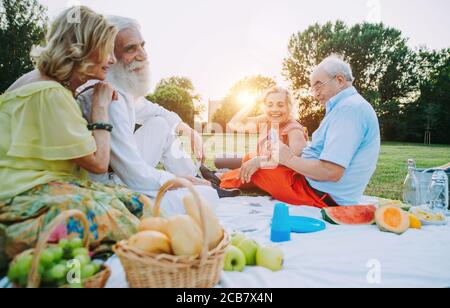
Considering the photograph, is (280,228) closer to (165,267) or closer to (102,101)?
(165,267)

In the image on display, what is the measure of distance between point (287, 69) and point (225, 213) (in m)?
35.1

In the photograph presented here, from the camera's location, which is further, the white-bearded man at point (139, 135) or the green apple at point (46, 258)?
the white-bearded man at point (139, 135)

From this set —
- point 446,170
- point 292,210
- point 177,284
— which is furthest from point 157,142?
point 446,170

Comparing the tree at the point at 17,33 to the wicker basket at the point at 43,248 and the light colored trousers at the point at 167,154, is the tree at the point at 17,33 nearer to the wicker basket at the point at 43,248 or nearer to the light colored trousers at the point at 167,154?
the light colored trousers at the point at 167,154

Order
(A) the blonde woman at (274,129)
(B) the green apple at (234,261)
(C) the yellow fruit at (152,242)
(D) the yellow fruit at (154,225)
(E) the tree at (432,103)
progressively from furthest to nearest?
1. (E) the tree at (432,103)
2. (A) the blonde woman at (274,129)
3. (B) the green apple at (234,261)
4. (D) the yellow fruit at (154,225)
5. (C) the yellow fruit at (152,242)

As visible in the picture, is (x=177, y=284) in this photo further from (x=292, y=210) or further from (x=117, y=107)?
(x=292, y=210)

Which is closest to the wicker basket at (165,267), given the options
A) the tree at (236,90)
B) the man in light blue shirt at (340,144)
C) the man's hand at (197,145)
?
the man in light blue shirt at (340,144)

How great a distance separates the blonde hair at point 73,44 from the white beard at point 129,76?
795 millimetres

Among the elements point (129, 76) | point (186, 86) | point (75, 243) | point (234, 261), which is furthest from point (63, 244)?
point (186, 86)

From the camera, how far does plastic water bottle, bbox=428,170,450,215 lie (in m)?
3.51

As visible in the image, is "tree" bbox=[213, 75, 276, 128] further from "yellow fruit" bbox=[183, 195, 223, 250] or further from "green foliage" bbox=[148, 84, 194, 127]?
"yellow fruit" bbox=[183, 195, 223, 250]

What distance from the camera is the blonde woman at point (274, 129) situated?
13.6 ft

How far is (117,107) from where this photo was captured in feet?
8.30

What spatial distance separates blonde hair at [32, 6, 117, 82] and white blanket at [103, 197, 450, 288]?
3.99ft
